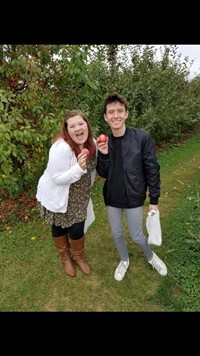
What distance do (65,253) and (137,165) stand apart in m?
1.42

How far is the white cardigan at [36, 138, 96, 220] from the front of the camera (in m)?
2.42

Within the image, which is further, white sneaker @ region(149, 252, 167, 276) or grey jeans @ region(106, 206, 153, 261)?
white sneaker @ region(149, 252, 167, 276)

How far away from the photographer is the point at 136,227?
274 centimetres

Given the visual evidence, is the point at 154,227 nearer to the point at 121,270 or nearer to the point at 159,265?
the point at 159,265

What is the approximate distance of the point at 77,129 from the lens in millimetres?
2428

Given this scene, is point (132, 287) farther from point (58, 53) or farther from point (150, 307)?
point (58, 53)

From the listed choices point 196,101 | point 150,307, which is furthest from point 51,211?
point 196,101

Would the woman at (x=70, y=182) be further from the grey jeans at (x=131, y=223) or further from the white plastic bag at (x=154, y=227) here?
the white plastic bag at (x=154, y=227)

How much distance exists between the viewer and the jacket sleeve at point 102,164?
2.51m

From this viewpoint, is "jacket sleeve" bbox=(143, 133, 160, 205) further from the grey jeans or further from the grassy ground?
the grassy ground

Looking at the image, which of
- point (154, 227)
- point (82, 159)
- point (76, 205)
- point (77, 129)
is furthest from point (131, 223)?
point (77, 129)

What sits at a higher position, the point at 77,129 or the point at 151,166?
the point at 77,129

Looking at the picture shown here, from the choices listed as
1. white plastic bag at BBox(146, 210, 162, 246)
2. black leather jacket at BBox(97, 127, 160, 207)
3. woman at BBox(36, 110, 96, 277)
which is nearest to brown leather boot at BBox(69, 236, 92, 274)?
woman at BBox(36, 110, 96, 277)

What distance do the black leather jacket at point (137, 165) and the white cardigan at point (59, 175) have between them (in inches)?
10.5
